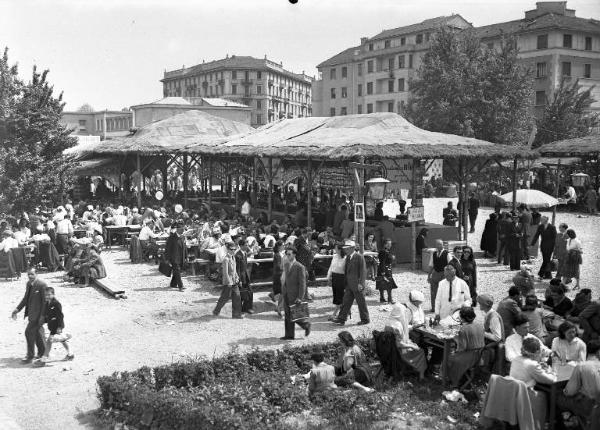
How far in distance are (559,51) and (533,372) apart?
5469cm

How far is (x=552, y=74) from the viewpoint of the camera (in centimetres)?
5781

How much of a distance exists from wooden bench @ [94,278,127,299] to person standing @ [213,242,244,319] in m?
2.94

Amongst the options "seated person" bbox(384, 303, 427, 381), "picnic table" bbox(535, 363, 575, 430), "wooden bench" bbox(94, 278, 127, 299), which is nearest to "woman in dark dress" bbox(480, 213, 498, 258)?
"wooden bench" bbox(94, 278, 127, 299)

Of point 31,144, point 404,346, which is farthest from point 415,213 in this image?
point 31,144

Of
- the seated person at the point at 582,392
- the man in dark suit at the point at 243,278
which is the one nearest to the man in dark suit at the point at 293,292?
the man in dark suit at the point at 243,278

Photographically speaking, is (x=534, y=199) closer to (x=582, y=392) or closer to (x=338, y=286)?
(x=338, y=286)

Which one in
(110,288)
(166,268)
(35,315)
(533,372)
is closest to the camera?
(533,372)

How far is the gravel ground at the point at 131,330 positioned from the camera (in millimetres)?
9594

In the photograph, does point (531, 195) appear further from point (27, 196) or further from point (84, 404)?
point (27, 196)

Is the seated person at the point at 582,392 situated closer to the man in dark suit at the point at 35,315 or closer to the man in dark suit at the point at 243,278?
the man in dark suit at the point at 243,278

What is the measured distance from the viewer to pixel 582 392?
25.8ft

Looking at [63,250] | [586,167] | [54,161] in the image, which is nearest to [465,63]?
[586,167]

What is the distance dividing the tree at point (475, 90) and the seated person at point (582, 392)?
124 feet

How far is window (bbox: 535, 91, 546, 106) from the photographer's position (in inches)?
2312
